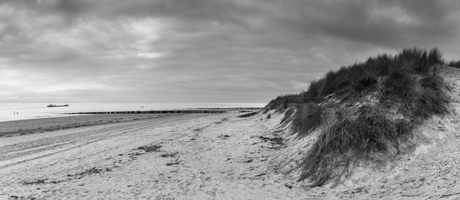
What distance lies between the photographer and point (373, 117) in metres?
6.12

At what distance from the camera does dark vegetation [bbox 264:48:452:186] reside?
18.0 feet

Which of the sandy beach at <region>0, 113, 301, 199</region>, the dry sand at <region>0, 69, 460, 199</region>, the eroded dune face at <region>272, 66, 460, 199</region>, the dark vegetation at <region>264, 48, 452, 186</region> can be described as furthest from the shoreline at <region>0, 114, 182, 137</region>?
the eroded dune face at <region>272, 66, 460, 199</region>

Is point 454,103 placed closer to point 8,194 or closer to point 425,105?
point 425,105

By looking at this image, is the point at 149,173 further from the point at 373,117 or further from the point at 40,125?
the point at 40,125

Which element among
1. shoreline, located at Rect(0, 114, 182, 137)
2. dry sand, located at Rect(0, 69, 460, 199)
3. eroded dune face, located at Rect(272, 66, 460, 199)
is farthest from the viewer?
shoreline, located at Rect(0, 114, 182, 137)

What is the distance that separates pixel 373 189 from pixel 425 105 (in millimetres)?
3144

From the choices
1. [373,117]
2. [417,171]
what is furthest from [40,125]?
[417,171]

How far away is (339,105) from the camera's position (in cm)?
863

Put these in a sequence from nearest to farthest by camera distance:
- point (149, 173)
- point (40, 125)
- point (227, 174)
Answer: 1. point (227, 174)
2. point (149, 173)
3. point (40, 125)

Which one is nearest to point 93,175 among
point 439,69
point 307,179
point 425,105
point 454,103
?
→ point 307,179

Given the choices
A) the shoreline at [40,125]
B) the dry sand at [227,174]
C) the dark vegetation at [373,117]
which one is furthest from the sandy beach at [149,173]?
the shoreline at [40,125]

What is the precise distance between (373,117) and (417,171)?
174cm

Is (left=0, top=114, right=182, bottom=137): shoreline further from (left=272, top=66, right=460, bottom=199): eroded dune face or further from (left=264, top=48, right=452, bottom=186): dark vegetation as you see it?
(left=272, top=66, right=460, bottom=199): eroded dune face

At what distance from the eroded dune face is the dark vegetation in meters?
0.18
